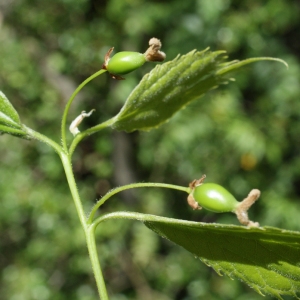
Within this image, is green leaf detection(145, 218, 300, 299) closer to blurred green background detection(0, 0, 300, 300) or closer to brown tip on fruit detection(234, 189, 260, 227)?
brown tip on fruit detection(234, 189, 260, 227)

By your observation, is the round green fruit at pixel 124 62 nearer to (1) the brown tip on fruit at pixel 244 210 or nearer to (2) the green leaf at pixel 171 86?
(2) the green leaf at pixel 171 86

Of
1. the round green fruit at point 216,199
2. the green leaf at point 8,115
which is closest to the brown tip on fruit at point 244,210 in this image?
the round green fruit at point 216,199

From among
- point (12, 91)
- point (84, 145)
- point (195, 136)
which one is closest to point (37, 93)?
point (12, 91)

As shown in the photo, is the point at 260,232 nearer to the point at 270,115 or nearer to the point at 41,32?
the point at 270,115

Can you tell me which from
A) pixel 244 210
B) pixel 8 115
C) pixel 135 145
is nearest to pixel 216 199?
pixel 244 210

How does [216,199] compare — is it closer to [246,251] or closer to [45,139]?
[246,251]

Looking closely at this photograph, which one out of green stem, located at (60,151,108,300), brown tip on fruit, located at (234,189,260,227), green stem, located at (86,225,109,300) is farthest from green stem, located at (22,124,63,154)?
brown tip on fruit, located at (234,189,260,227)

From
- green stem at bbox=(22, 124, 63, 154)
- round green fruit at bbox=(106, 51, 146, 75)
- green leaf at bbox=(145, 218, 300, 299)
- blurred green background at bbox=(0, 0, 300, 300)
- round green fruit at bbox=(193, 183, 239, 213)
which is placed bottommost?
green leaf at bbox=(145, 218, 300, 299)
